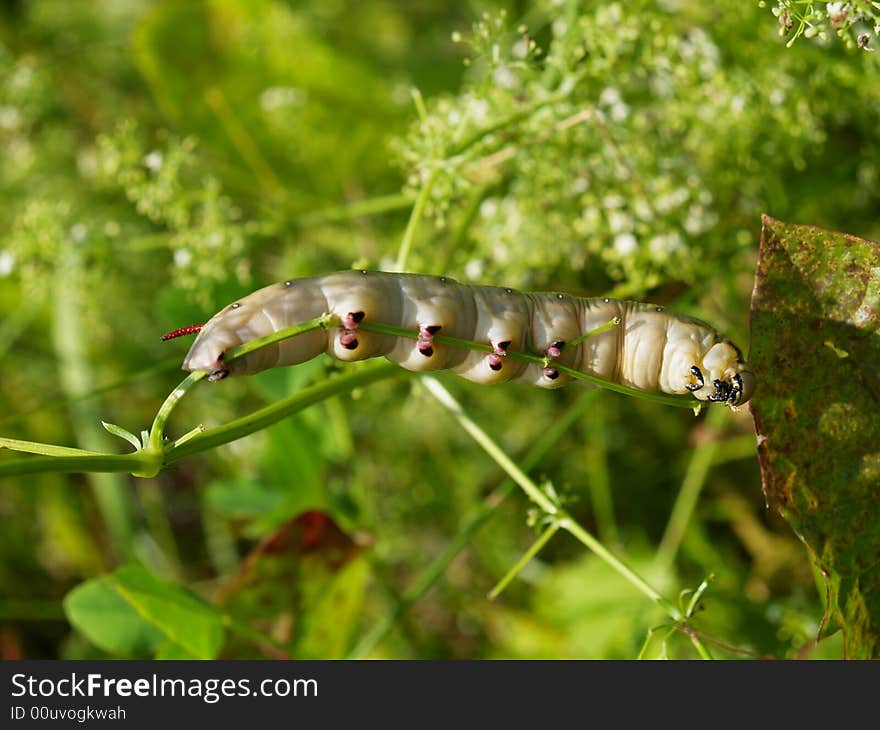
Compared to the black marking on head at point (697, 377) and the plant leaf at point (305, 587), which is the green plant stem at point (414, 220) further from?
the plant leaf at point (305, 587)

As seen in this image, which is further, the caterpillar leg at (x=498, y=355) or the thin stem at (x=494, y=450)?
the thin stem at (x=494, y=450)

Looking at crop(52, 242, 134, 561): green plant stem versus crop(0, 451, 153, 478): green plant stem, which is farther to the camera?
crop(52, 242, 134, 561): green plant stem

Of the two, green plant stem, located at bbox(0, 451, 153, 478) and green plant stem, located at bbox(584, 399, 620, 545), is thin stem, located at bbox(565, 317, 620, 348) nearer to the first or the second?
green plant stem, located at bbox(0, 451, 153, 478)

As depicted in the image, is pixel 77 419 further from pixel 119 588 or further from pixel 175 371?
pixel 119 588

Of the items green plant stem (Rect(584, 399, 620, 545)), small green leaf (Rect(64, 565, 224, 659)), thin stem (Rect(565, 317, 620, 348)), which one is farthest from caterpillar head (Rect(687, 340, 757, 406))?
green plant stem (Rect(584, 399, 620, 545))

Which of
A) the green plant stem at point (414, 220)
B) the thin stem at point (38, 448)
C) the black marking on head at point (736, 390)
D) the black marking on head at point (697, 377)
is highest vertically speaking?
the green plant stem at point (414, 220)

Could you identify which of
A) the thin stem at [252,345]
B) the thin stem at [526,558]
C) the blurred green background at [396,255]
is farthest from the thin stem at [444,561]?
the thin stem at [252,345]
